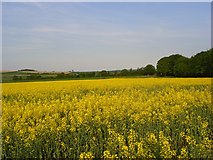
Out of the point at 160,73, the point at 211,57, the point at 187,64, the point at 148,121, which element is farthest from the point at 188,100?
the point at 160,73

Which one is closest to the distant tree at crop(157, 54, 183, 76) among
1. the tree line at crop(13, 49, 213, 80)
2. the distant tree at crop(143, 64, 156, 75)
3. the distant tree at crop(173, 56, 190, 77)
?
the tree line at crop(13, 49, 213, 80)

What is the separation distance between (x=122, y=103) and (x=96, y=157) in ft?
15.5

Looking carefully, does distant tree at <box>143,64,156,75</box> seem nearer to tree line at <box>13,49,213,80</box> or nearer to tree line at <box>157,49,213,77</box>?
tree line at <box>13,49,213,80</box>

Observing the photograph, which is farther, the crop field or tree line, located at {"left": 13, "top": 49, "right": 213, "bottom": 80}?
tree line, located at {"left": 13, "top": 49, "right": 213, "bottom": 80}

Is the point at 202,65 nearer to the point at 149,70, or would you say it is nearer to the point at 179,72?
the point at 179,72

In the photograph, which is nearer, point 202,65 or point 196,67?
point 202,65

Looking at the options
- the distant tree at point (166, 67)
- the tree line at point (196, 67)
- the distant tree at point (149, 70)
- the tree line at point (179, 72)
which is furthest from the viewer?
the distant tree at point (166, 67)

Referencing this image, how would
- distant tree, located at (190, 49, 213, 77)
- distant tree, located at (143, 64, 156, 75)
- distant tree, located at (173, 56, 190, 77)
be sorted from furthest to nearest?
1. distant tree, located at (143, 64, 156, 75)
2. distant tree, located at (173, 56, 190, 77)
3. distant tree, located at (190, 49, 213, 77)

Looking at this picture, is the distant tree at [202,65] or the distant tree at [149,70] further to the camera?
the distant tree at [149,70]

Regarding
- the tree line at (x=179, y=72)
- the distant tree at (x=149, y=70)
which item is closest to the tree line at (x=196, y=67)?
the tree line at (x=179, y=72)

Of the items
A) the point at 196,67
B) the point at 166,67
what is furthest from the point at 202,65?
the point at 166,67

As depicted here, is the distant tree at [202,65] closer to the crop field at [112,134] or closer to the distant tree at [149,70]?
the distant tree at [149,70]

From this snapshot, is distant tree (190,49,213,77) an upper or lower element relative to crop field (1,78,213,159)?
upper

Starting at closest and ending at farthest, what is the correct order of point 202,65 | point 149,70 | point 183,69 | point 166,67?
point 202,65
point 183,69
point 149,70
point 166,67
